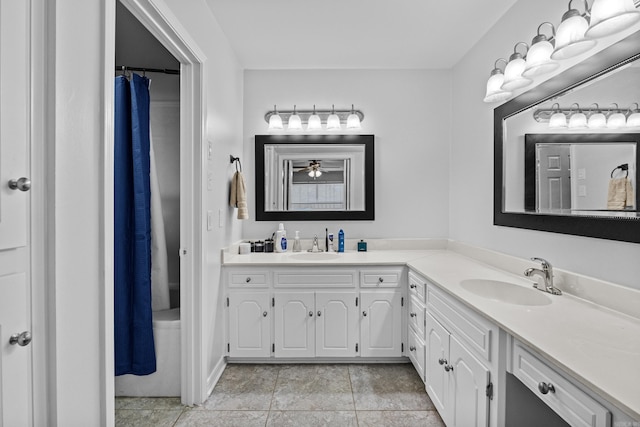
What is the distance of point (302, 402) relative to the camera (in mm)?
1924

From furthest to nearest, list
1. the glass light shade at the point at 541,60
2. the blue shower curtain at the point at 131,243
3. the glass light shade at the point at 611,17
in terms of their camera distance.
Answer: the blue shower curtain at the point at 131,243
the glass light shade at the point at 541,60
the glass light shade at the point at 611,17

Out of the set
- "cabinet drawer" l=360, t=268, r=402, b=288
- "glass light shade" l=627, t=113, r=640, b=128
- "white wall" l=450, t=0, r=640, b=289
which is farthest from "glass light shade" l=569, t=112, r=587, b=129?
"cabinet drawer" l=360, t=268, r=402, b=288

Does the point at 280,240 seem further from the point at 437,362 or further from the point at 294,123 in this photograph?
the point at 437,362

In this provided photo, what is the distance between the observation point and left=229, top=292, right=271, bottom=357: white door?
90.3 inches

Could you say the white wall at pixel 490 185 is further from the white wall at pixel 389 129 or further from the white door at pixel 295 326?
the white door at pixel 295 326

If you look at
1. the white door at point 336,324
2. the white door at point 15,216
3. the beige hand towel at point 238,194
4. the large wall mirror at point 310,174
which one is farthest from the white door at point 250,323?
the white door at point 15,216

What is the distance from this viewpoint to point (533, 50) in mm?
1489

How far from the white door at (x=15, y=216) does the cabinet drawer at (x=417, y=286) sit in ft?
5.96

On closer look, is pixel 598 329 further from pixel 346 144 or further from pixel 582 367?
pixel 346 144

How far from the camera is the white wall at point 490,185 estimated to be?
52.6 inches

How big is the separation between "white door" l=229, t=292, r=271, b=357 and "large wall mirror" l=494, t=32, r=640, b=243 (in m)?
1.76

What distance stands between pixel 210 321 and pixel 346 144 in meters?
1.80

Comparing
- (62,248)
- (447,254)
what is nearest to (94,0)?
(62,248)

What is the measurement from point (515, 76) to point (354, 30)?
1091 millimetres
